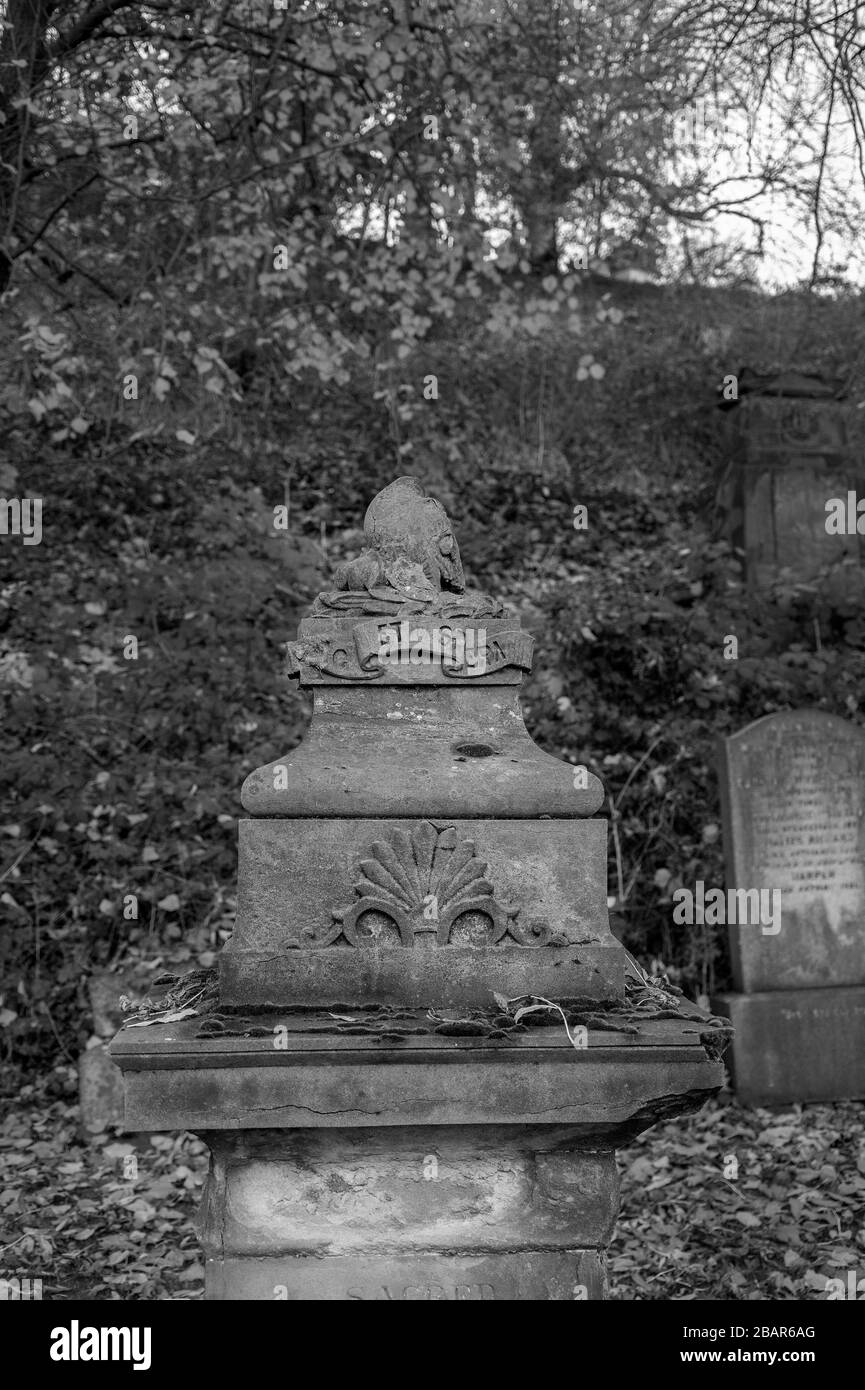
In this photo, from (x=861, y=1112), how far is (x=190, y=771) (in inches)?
189

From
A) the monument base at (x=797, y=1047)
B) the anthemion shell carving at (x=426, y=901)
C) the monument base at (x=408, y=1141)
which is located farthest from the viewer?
the monument base at (x=797, y=1047)

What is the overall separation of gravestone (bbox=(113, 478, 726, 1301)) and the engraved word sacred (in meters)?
0.07

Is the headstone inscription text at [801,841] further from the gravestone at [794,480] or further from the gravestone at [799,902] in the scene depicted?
the gravestone at [794,480]

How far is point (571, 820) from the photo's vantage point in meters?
3.47

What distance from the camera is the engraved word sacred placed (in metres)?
3.68

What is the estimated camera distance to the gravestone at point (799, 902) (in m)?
6.81

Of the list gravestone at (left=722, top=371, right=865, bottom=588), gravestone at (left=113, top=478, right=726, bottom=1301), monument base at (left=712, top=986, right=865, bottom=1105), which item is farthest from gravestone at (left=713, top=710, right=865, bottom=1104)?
gravestone at (left=722, top=371, right=865, bottom=588)

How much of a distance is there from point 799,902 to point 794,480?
231 inches

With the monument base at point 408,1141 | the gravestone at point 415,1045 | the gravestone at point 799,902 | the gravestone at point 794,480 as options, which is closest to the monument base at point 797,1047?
the gravestone at point 799,902

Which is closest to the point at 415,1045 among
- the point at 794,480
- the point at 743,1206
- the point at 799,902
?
the point at 743,1206

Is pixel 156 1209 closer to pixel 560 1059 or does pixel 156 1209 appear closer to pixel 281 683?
pixel 560 1059

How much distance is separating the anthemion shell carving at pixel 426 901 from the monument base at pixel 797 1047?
13.0 feet

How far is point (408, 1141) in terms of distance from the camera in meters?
3.16

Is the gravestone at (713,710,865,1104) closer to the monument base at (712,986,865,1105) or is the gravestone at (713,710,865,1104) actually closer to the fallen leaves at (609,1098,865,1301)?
the monument base at (712,986,865,1105)
